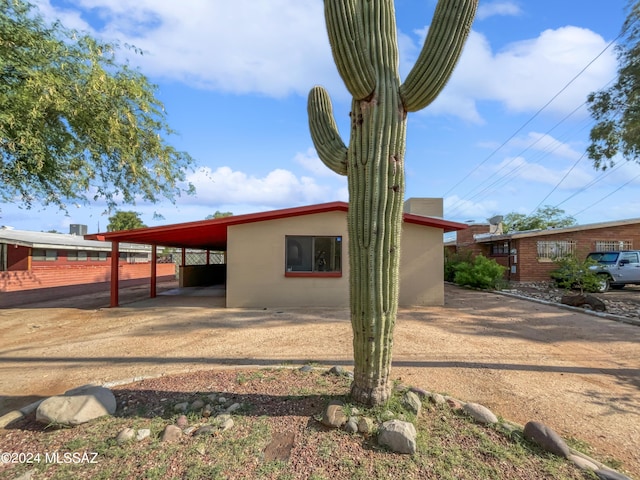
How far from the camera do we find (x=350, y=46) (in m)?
2.93

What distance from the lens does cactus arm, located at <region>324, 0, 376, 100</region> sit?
2936 mm

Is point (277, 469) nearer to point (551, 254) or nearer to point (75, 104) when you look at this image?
point (75, 104)

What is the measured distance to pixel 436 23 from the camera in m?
3.11

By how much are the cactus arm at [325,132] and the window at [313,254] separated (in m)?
6.09

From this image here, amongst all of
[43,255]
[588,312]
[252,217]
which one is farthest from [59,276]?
[588,312]

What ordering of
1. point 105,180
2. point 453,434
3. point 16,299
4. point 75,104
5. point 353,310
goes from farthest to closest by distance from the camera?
point 16,299 < point 105,180 < point 75,104 < point 353,310 < point 453,434

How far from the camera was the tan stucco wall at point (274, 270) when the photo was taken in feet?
32.2

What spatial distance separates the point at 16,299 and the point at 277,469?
48.9 ft

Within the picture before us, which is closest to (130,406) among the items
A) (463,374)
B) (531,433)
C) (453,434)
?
(453,434)

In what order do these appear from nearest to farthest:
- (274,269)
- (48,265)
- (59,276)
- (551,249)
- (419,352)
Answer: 1. (419,352)
2. (274,269)
3. (551,249)
4. (59,276)
5. (48,265)

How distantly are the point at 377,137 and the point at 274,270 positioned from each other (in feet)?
24.0

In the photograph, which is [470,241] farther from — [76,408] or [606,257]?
[76,408]

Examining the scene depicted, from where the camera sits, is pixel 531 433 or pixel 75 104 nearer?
pixel 531 433

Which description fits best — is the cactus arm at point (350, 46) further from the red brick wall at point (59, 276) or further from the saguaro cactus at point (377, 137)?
the red brick wall at point (59, 276)
